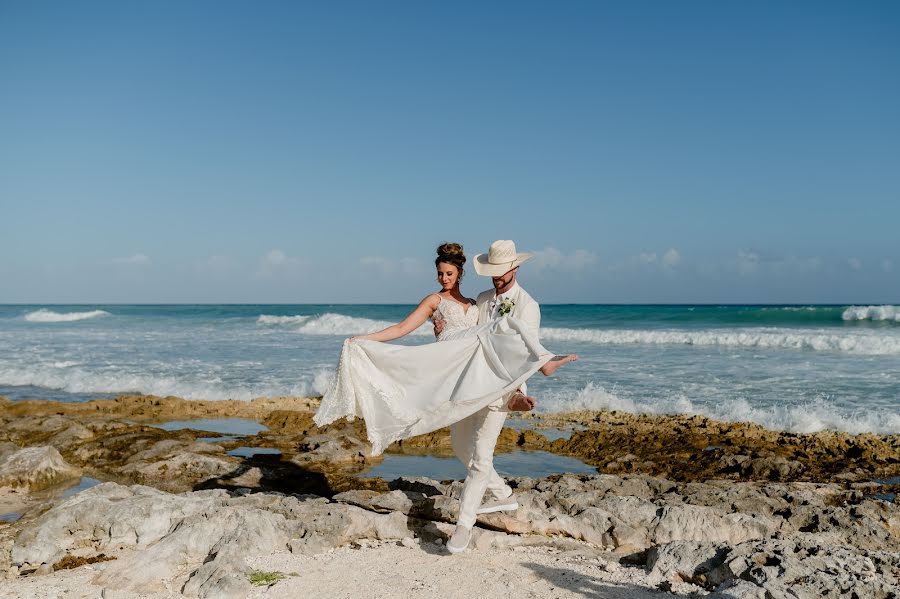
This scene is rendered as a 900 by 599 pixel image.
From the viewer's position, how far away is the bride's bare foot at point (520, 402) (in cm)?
496

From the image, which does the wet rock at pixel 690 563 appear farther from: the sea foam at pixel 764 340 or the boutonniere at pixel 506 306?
the sea foam at pixel 764 340

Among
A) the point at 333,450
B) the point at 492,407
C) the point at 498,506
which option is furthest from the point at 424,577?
the point at 333,450

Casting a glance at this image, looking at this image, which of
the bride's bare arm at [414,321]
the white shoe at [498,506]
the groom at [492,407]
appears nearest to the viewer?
the groom at [492,407]

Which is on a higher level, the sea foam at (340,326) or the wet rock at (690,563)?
the sea foam at (340,326)

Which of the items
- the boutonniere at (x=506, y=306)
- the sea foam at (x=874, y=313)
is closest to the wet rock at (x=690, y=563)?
the boutonniere at (x=506, y=306)

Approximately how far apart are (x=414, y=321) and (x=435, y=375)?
0.45 m

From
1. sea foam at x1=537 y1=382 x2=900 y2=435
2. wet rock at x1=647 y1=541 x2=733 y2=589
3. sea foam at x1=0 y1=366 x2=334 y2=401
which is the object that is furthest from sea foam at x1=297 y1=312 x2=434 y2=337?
wet rock at x1=647 y1=541 x2=733 y2=589

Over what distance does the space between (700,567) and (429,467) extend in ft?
16.5

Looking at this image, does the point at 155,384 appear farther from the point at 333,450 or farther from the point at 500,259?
the point at 500,259

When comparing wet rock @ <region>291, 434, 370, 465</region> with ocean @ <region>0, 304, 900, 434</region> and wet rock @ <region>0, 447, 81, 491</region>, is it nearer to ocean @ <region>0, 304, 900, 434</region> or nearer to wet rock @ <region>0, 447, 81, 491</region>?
wet rock @ <region>0, 447, 81, 491</region>

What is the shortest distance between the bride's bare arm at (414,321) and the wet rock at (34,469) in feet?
17.2

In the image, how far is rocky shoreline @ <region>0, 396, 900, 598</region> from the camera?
4.69 meters

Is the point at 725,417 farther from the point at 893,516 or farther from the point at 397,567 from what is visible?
the point at 397,567

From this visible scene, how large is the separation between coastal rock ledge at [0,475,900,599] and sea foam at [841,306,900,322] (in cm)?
3802
